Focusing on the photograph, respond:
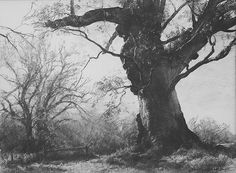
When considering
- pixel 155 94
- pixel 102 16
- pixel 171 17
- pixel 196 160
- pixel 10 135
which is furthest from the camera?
pixel 10 135

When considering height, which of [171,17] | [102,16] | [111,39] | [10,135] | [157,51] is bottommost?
[10,135]

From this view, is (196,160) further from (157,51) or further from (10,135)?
(10,135)

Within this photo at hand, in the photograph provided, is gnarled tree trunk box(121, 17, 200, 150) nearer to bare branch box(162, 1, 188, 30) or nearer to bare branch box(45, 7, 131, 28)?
bare branch box(162, 1, 188, 30)

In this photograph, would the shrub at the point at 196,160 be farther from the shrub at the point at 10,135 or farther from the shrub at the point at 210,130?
the shrub at the point at 10,135

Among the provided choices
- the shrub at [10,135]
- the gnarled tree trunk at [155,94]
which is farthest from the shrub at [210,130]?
the shrub at [10,135]

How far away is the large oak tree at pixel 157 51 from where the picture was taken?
1822 centimetres

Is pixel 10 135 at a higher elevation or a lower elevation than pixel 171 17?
lower

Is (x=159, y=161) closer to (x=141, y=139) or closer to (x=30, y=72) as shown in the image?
Answer: (x=141, y=139)

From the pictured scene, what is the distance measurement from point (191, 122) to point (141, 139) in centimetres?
1020

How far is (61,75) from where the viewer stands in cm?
3266

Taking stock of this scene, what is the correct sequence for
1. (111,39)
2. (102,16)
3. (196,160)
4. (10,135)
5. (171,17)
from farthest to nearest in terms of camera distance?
(10,135) < (111,39) < (102,16) < (171,17) < (196,160)

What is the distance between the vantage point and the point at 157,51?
750 inches

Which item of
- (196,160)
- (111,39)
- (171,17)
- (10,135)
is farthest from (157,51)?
(10,135)

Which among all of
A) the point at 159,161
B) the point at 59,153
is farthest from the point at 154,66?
the point at 59,153
